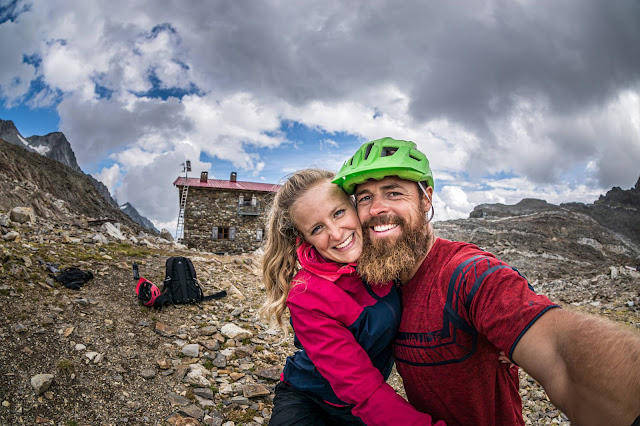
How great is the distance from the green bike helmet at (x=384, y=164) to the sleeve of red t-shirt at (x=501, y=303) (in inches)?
33.4

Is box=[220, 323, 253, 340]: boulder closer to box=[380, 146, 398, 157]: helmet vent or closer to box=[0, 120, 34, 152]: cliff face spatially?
box=[380, 146, 398, 157]: helmet vent

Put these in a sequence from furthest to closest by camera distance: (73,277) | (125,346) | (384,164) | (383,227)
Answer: (73,277) < (125,346) < (383,227) < (384,164)

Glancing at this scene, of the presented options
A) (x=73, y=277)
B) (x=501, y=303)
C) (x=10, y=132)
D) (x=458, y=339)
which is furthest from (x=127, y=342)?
(x=10, y=132)

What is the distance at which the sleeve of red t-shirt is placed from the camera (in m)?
1.34

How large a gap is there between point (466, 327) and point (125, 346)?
536 cm

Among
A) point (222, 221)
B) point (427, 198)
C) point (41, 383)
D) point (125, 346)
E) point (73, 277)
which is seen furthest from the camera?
point (222, 221)

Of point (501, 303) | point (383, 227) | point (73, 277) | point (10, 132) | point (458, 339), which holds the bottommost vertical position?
point (73, 277)

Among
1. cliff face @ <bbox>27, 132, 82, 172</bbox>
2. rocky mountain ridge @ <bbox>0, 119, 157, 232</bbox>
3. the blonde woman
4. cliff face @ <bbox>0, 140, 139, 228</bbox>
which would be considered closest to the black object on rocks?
the blonde woman

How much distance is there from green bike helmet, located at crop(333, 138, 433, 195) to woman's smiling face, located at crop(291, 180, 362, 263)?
14cm

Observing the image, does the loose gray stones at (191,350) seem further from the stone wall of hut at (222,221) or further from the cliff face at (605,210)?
the cliff face at (605,210)

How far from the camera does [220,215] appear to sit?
28.1 m

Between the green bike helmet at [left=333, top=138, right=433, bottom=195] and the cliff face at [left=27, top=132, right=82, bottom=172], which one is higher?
the cliff face at [left=27, top=132, right=82, bottom=172]

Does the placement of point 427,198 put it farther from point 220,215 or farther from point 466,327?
point 220,215

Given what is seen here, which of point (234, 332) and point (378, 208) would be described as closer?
point (378, 208)
